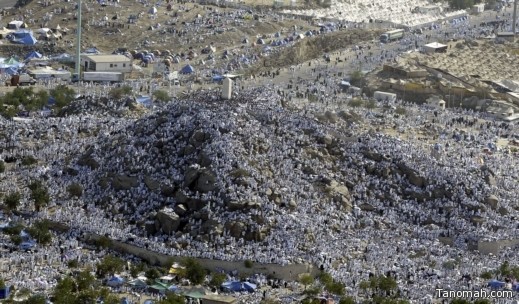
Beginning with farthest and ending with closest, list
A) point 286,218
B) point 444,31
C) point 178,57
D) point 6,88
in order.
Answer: point 444,31 < point 178,57 < point 6,88 < point 286,218

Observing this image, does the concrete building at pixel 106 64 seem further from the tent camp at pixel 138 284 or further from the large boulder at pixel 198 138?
the tent camp at pixel 138 284

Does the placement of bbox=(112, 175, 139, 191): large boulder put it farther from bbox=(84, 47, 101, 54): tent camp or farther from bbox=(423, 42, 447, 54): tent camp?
bbox=(423, 42, 447, 54): tent camp

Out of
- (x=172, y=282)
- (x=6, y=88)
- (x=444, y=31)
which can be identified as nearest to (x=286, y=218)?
(x=172, y=282)

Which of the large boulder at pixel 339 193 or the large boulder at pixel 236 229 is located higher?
the large boulder at pixel 339 193

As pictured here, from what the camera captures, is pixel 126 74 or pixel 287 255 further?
pixel 126 74

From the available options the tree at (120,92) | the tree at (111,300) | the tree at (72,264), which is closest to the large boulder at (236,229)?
the tree at (72,264)

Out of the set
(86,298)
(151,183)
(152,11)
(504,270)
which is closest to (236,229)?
(151,183)

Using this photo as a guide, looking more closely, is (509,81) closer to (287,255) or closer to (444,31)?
(444,31)
